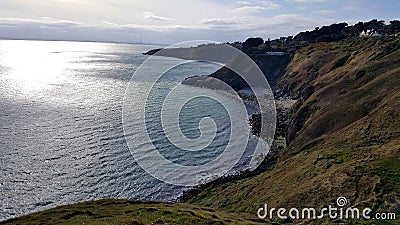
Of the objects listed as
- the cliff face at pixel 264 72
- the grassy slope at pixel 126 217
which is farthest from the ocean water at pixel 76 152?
the cliff face at pixel 264 72

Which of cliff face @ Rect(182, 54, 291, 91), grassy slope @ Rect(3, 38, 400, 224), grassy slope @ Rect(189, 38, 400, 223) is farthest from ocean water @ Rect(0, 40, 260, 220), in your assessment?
cliff face @ Rect(182, 54, 291, 91)

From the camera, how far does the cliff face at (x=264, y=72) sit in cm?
12838

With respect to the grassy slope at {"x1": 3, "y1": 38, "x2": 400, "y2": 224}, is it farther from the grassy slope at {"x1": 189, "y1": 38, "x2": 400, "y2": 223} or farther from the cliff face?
the cliff face

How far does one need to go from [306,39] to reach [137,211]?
559ft

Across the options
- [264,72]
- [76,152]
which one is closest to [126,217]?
[76,152]

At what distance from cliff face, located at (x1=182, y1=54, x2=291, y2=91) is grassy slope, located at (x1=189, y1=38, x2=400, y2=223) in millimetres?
60076

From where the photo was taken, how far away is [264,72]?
5379 inches

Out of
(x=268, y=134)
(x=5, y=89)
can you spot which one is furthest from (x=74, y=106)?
(x=268, y=134)

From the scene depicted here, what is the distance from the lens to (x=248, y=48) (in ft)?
570

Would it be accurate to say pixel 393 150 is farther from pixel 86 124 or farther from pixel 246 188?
pixel 86 124

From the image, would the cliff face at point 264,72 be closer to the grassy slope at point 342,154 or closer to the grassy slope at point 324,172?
the grassy slope at point 342,154

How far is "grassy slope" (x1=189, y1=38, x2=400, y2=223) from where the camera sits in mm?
24219

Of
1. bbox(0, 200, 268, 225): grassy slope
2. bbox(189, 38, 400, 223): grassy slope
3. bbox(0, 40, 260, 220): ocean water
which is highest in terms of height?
bbox(189, 38, 400, 223): grassy slope

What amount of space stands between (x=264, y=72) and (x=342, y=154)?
107m
